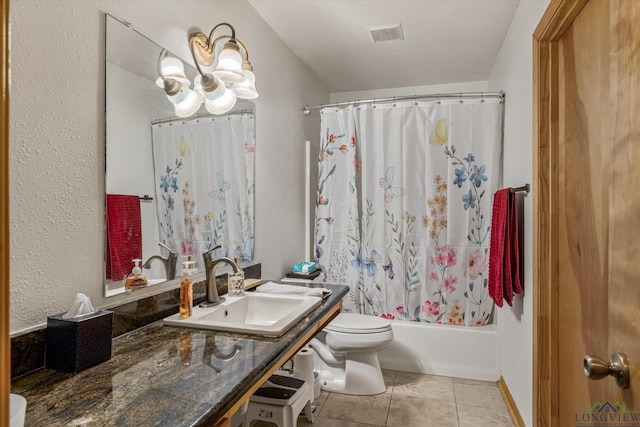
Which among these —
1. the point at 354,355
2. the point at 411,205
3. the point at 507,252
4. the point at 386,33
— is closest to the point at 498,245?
the point at 507,252

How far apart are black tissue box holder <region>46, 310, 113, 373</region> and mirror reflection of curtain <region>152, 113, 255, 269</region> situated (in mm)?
553

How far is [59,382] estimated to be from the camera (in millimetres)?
922

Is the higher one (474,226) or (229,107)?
(229,107)

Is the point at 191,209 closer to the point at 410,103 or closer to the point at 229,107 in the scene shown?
the point at 229,107

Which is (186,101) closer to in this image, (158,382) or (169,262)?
(169,262)

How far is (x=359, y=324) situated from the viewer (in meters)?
2.55

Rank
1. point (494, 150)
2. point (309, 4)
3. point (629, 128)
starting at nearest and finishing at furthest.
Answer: point (629, 128), point (309, 4), point (494, 150)

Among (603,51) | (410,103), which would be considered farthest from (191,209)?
(410,103)

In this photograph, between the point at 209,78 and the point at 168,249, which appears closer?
the point at 168,249

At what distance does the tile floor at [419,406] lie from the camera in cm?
216

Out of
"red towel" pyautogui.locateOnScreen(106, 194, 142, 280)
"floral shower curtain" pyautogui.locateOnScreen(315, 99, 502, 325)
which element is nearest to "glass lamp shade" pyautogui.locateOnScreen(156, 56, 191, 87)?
"red towel" pyautogui.locateOnScreen(106, 194, 142, 280)

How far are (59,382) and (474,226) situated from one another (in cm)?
251

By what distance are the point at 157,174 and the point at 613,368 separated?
1549mm

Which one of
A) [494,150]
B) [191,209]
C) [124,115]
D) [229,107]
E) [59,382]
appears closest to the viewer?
[59,382]
